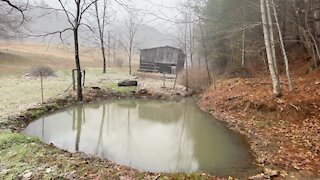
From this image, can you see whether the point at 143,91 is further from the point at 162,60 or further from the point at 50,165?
the point at 162,60

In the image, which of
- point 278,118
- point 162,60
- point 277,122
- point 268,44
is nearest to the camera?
point 277,122

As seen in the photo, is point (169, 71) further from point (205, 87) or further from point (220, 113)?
point (220, 113)

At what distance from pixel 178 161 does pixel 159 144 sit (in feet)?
6.53

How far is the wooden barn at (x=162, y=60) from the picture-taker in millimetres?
46022

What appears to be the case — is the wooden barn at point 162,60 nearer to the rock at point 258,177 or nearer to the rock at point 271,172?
the rock at point 271,172

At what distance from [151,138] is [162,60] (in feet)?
114

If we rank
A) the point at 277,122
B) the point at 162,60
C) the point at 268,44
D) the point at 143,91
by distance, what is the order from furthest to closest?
the point at 162,60 → the point at 143,91 → the point at 268,44 → the point at 277,122

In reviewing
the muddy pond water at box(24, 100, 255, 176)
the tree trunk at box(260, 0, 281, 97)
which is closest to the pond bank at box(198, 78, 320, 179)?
the tree trunk at box(260, 0, 281, 97)

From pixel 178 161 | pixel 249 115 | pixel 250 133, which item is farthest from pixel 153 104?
pixel 178 161

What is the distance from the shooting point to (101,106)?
19.0 meters

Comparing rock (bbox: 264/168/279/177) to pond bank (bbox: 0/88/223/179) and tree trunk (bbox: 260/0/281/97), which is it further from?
tree trunk (bbox: 260/0/281/97)

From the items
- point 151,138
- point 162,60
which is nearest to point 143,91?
point 151,138

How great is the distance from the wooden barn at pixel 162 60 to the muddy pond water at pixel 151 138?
1082 inches

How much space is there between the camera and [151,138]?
12.7 meters
